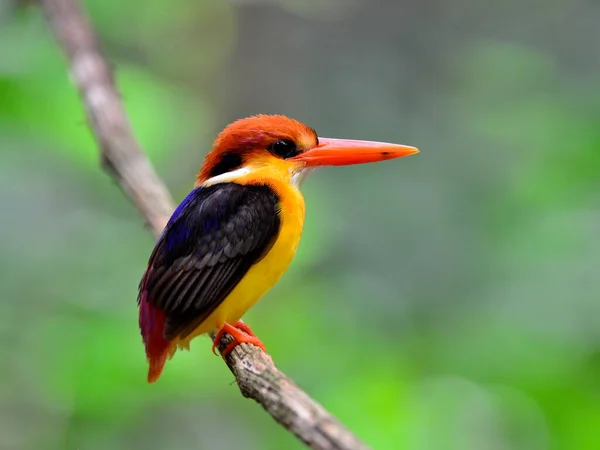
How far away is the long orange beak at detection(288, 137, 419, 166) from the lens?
260 centimetres

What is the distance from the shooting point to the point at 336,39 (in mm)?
5758

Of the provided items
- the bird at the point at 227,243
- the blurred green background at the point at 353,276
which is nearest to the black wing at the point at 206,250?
the bird at the point at 227,243

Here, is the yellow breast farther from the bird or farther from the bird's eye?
the bird's eye

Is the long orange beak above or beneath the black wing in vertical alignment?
above

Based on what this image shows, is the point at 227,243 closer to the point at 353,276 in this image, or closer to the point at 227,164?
the point at 227,164

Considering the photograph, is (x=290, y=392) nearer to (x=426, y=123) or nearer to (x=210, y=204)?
(x=210, y=204)

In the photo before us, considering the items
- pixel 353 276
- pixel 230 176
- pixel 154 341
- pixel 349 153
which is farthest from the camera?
pixel 353 276

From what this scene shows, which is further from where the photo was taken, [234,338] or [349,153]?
[349,153]

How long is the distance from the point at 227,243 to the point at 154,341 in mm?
347

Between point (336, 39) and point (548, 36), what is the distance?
1.48 m

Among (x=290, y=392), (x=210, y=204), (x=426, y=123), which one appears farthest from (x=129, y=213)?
(x=290, y=392)

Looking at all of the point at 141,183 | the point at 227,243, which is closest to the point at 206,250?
the point at 227,243

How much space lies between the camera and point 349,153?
2.65 metres


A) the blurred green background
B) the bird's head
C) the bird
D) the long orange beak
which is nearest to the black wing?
the bird
